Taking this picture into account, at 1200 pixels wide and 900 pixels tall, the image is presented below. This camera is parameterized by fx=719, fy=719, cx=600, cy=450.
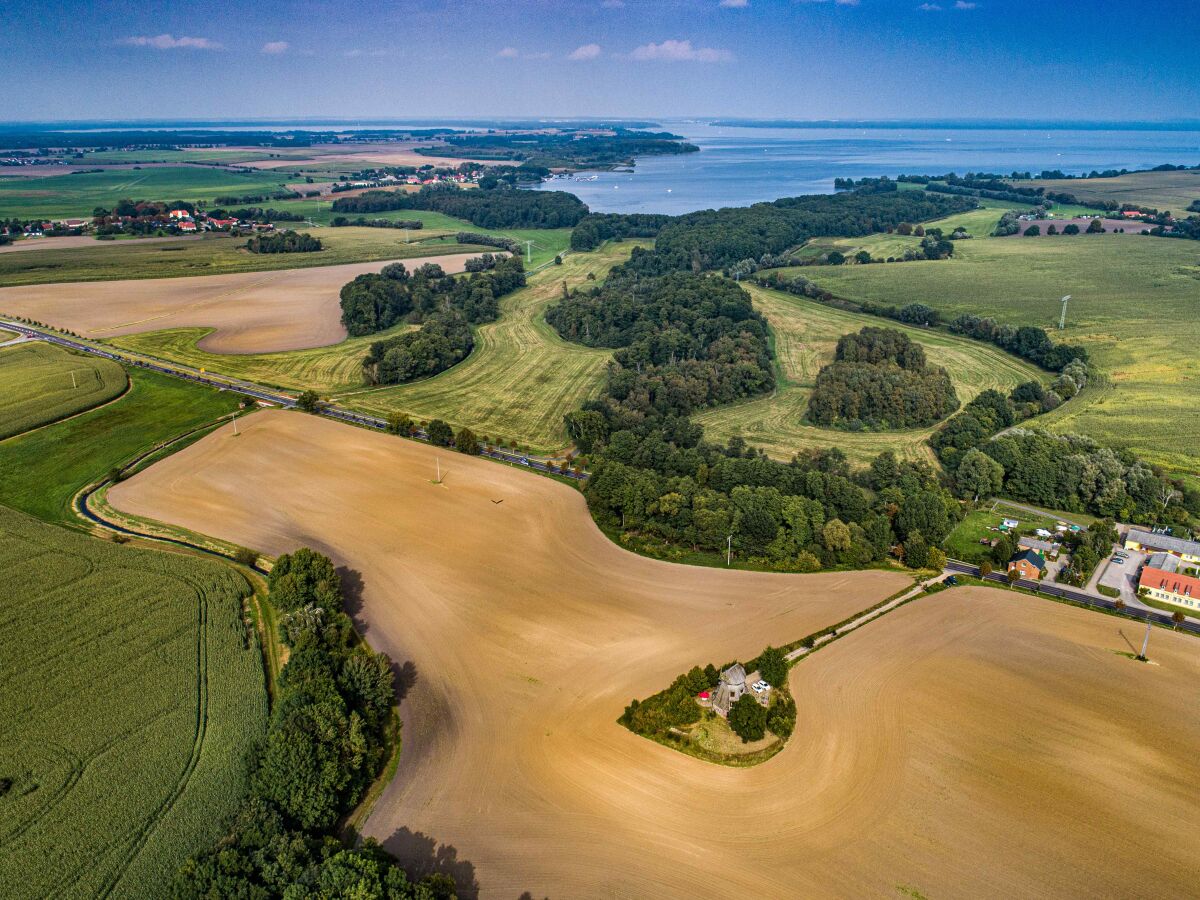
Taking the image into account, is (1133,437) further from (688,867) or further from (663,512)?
(688,867)

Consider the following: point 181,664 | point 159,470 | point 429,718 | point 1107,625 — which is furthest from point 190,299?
point 1107,625

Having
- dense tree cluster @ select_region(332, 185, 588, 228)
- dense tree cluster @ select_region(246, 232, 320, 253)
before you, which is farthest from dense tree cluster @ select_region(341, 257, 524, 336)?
dense tree cluster @ select_region(332, 185, 588, 228)

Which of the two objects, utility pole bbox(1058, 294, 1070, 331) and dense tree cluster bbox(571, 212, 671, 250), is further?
dense tree cluster bbox(571, 212, 671, 250)

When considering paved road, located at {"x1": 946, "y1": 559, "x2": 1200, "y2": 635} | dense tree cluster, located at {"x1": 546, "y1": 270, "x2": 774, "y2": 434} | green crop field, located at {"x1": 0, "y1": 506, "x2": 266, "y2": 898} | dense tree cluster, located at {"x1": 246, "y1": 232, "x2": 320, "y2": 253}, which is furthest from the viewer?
dense tree cluster, located at {"x1": 246, "y1": 232, "x2": 320, "y2": 253}

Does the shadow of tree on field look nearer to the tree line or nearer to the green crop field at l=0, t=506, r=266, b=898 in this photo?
the green crop field at l=0, t=506, r=266, b=898

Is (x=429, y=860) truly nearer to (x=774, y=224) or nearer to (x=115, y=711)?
(x=115, y=711)

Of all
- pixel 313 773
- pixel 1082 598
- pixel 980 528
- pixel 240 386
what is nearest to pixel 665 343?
pixel 980 528
